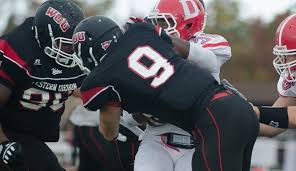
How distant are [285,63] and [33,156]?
79.5 inches

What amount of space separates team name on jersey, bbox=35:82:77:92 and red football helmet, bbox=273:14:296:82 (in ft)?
5.20

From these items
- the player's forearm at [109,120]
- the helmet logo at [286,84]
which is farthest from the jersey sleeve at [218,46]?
the helmet logo at [286,84]

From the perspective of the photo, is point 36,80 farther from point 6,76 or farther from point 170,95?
point 170,95

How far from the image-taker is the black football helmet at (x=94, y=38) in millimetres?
4719

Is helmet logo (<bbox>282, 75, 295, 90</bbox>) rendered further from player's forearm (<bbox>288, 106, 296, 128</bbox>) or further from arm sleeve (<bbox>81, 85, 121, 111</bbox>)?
arm sleeve (<bbox>81, 85, 121, 111</bbox>)

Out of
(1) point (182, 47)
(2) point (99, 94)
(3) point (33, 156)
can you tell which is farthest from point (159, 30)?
(3) point (33, 156)

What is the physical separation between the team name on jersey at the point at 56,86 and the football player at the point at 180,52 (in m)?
0.96

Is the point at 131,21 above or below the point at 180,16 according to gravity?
above

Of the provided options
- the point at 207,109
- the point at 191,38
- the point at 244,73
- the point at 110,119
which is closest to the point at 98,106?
the point at 110,119

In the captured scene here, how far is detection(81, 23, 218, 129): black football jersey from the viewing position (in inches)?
177

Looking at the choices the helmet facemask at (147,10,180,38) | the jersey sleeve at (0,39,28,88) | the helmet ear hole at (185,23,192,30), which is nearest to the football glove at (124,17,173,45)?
the helmet facemask at (147,10,180,38)

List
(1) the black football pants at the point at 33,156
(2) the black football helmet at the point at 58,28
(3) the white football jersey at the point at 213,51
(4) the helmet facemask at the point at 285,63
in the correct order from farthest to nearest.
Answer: (1) the black football pants at the point at 33,156 < (2) the black football helmet at the point at 58,28 < (4) the helmet facemask at the point at 285,63 < (3) the white football jersey at the point at 213,51

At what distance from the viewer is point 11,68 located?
5570 mm

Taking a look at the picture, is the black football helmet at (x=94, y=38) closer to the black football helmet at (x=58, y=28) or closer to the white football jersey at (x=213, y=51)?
the white football jersey at (x=213, y=51)
